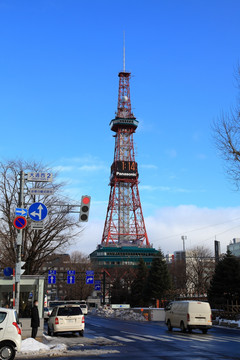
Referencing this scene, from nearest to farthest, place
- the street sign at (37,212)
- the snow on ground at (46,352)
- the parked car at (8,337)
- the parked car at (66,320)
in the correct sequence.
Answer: the parked car at (8,337) < the snow on ground at (46,352) < the street sign at (37,212) < the parked car at (66,320)

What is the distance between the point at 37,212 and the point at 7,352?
6.64 metres

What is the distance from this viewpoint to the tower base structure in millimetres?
127681

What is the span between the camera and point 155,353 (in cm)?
1395

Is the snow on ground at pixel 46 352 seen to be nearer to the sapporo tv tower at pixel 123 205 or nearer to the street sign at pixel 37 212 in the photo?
the street sign at pixel 37 212

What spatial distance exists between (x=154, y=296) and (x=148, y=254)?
2607 inches

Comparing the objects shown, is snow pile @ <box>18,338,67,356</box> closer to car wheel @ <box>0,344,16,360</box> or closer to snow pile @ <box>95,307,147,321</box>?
car wheel @ <box>0,344,16,360</box>

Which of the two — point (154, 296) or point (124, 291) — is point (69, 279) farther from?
point (124, 291)

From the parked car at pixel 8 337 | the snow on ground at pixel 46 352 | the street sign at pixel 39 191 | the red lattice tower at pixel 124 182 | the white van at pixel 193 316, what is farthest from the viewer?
the red lattice tower at pixel 124 182

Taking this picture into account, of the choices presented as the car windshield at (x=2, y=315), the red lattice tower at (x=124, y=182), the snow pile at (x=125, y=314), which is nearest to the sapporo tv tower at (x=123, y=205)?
the red lattice tower at (x=124, y=182)

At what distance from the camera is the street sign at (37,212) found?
1767cm

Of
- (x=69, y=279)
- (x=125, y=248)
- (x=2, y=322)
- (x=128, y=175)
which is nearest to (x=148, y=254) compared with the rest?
(x=125, y=248)

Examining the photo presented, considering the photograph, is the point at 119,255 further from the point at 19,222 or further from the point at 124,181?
the point at 19,222

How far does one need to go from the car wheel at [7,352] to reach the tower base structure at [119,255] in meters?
114

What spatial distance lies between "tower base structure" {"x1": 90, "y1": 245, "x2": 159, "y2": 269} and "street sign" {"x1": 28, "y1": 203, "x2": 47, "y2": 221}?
4318 inches
